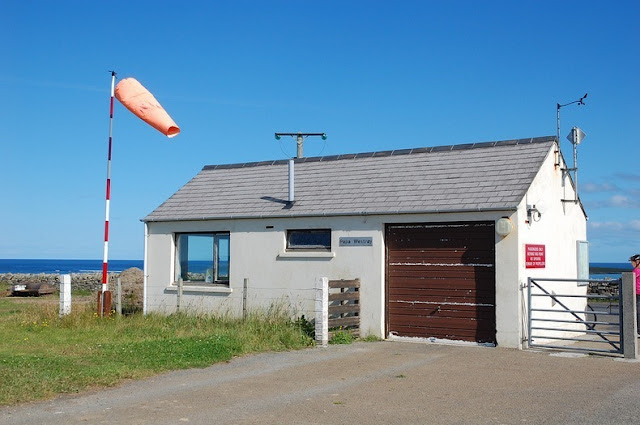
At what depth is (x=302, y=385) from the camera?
10.4 m

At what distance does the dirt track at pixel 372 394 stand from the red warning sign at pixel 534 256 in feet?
7.11

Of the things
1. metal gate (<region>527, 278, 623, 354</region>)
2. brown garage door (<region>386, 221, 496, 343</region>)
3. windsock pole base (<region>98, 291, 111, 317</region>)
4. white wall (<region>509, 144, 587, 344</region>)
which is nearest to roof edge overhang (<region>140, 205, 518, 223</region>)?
brown garage door (<region>386, 221, 496, 343</region>)

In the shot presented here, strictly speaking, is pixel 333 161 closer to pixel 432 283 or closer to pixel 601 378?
pixel 432 283

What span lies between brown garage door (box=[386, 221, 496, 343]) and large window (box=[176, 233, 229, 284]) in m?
4.83

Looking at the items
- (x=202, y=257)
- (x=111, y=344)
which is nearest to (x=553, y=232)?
(x=202, y=257)

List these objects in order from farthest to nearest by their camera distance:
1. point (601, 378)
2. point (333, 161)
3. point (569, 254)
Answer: point (333, 161)
point (569, 254)
point (601, 378)

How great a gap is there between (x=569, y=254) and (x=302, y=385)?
30.3 feet

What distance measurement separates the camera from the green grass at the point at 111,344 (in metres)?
10.2

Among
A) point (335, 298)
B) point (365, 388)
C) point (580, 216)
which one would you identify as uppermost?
point (580, 216)

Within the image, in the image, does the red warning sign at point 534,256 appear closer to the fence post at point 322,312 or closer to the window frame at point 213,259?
the fence post at point 322,312

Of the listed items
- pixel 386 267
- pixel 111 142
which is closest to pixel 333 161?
pixel 386 267

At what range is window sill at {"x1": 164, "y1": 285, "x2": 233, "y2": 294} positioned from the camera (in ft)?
59.8

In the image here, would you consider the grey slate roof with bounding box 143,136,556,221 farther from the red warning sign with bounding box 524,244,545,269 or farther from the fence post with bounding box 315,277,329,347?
the fence post with bounding box 315,277,329,347

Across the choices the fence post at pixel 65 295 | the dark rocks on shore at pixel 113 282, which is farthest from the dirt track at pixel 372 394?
the dark rocks on shore at pixel 113 282
